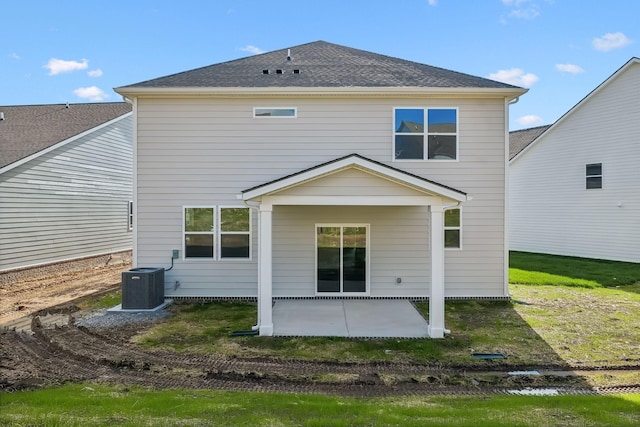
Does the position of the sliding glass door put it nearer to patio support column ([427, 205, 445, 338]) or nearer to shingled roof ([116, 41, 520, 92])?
patio support column ([427, 205, 445, 338])

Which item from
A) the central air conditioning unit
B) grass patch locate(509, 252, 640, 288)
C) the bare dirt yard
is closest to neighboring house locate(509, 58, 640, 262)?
grass patch locate(509, 252, 640, 288)

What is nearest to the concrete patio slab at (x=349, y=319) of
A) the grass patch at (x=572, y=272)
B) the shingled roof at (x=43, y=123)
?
the grass patch at (x=572, y=272)

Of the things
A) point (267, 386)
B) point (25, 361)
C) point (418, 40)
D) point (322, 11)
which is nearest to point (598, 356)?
point (267, 386)

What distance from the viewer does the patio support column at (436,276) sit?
26.0 ft

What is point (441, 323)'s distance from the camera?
7.95m

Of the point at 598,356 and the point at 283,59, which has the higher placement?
the point at 283,59

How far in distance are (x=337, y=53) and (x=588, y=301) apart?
10.7 meters

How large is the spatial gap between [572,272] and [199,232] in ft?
43.4

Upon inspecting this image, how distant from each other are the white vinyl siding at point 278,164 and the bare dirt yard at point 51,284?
2794mm

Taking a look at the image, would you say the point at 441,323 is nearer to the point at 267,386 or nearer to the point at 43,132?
the point at 267,386

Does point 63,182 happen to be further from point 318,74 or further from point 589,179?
point 589,179

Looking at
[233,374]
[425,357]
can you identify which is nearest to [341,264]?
[425,357]

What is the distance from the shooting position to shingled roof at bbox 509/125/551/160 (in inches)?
902

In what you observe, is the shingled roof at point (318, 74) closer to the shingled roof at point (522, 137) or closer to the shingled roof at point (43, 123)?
the shingled roof at point (43, 123)
